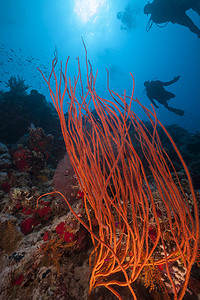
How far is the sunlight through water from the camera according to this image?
40987mm

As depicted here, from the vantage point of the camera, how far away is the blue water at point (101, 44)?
37188mm

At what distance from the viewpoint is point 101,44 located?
199 ft

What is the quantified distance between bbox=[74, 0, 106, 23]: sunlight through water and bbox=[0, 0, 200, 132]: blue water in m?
0.27

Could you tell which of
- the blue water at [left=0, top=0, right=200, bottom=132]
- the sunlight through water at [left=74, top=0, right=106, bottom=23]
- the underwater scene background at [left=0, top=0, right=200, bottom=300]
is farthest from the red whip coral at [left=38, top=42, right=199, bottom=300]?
the sunlight through water at [left=74, top=0, right=106, bottom=23]

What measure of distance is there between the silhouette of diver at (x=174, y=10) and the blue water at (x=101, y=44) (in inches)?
449

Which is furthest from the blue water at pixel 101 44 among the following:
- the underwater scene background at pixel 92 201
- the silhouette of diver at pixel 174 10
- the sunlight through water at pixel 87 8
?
the underwater scene background at pixel 92 201

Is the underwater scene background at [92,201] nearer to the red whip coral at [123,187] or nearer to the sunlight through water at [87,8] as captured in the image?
the red whip coral at [123,187]

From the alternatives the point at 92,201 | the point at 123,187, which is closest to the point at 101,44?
the point at 123,187

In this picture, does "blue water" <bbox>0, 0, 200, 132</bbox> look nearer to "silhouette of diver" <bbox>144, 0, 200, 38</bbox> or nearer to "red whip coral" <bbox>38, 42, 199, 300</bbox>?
"silhouette of diver" <bbox>144, 0, 200, 38</bbox>

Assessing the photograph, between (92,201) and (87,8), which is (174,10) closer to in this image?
(92,201)

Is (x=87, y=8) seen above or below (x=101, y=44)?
below

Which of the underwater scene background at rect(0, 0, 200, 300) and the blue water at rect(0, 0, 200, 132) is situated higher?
the blue water at rect(0, 0, 200, 132)

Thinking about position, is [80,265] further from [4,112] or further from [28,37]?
[28,37]

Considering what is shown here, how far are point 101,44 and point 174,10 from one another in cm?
5961
